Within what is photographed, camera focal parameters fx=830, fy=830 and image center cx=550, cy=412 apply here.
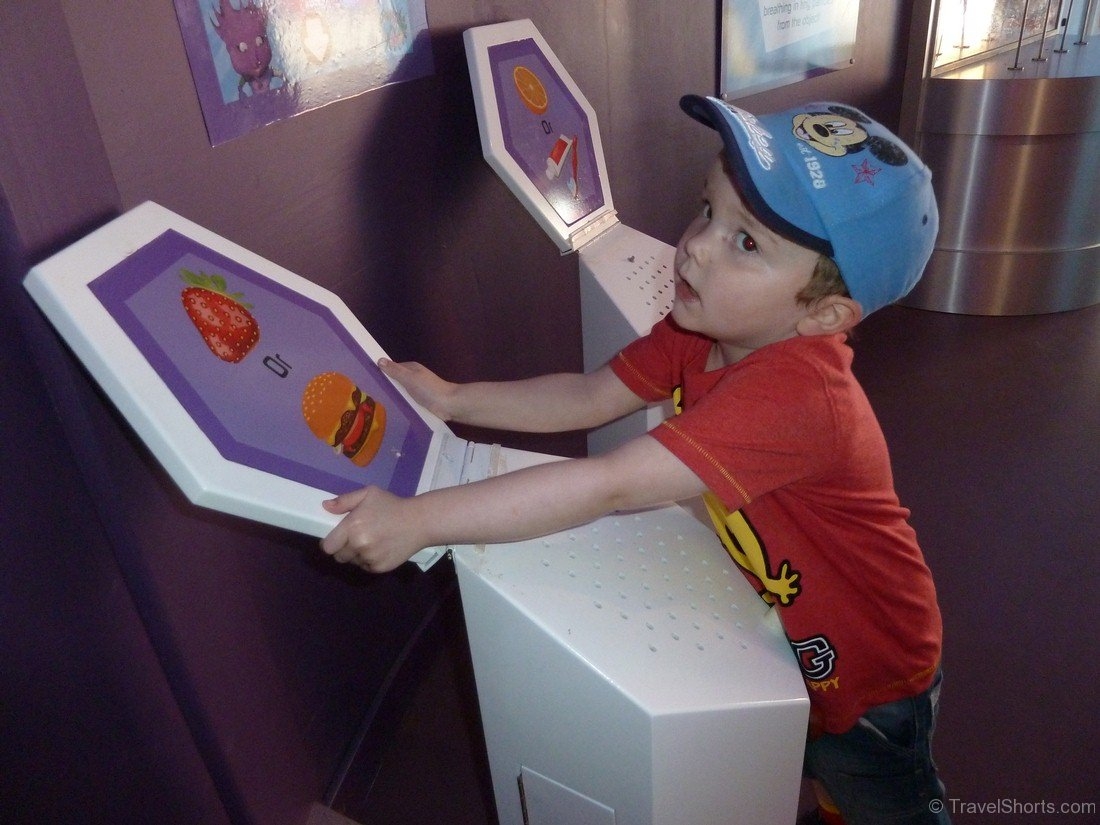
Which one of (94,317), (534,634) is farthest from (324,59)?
(534,634)

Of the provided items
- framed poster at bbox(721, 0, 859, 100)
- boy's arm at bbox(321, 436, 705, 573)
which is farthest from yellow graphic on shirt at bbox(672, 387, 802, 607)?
framed poster at bbox(721, 0, 859, 100)

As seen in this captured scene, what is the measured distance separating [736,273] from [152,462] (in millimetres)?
598

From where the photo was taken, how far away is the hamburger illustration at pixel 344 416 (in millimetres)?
731

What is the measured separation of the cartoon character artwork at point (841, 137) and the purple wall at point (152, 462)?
577 millimetres

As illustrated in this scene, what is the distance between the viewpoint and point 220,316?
705 mm

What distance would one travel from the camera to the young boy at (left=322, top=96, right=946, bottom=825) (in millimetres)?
735

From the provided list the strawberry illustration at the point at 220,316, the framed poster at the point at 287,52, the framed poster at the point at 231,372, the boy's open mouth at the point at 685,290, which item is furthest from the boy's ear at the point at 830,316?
the framed poster at the point at 287,52

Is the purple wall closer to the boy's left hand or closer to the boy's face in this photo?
the boy's left hand

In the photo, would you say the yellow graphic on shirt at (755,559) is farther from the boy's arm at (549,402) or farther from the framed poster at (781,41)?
the framed poster at (781,41)

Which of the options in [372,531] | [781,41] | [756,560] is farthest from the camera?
[781,41]

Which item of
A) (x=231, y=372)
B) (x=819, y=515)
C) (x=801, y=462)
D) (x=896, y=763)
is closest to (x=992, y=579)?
(x=896, y=763)

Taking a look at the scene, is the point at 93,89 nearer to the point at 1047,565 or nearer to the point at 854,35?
the point at 1047,565

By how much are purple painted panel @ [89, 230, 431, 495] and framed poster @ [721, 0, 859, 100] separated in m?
1.62

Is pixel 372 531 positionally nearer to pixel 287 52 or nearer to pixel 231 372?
pixel 231 372
